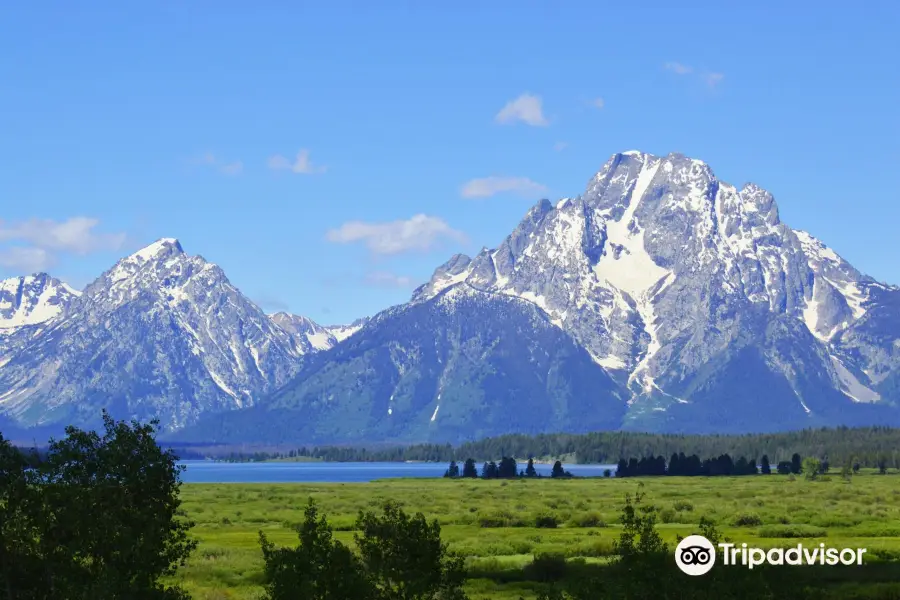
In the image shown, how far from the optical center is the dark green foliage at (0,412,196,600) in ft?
190

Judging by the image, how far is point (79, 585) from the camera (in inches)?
2255

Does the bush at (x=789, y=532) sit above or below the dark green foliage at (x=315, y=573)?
above

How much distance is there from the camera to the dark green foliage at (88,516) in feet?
190

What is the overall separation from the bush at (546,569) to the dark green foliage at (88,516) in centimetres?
3644

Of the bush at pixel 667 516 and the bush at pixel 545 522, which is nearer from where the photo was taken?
the bush at pixel 545 522

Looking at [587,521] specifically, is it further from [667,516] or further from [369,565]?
[369,565]

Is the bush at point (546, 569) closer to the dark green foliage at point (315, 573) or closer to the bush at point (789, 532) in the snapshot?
the bush at point (789, 532)

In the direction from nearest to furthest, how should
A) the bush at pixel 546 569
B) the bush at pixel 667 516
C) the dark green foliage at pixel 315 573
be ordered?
1. the dark green foliage at pixel 315 573
2. the bush at pixel 546 569
3. the bush at pixel 667 516

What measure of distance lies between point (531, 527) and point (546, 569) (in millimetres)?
51339

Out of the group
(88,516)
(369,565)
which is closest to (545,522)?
(369,565)

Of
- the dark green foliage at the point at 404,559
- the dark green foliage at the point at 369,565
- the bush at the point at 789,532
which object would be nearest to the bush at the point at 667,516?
the bush at the point at 789,532

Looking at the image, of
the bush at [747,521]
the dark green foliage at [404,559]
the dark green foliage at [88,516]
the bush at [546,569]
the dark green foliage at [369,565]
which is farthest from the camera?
the bush at [747,521]

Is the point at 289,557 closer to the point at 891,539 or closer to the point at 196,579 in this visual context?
the point at 196,579

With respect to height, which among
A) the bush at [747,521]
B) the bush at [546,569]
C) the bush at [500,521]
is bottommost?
the bush at [546,569]
